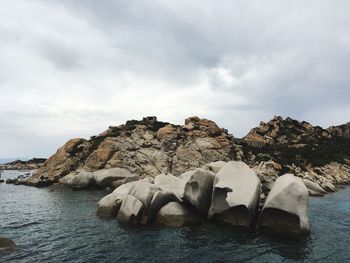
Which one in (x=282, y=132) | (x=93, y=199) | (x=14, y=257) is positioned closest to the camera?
(x=14, y=257)

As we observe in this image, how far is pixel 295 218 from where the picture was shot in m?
24.4

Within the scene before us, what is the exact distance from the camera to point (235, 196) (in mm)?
25938

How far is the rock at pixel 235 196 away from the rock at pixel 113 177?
108 ft

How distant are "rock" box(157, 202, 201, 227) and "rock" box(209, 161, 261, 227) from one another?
1.59 meters

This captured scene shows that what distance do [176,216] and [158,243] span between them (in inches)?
194

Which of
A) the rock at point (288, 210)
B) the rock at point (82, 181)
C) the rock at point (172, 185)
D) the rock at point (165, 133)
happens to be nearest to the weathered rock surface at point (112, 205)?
the rock at point (172, 185)

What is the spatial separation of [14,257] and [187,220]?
43.1 feet

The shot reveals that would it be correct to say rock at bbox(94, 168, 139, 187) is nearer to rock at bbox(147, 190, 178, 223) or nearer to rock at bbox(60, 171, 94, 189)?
rock at bbox(60, 171, 94, 189)

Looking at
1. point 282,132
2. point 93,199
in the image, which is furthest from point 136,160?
point 282,132

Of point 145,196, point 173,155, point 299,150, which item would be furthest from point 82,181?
point 299,150

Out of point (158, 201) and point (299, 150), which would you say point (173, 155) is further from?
point (158, 201)

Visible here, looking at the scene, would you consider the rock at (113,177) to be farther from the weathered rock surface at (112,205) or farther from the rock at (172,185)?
the weathered rock surface at (112,205)

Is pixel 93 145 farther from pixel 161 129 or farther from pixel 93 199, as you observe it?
pixel 93 199

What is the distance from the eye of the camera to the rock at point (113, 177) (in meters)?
59.1
